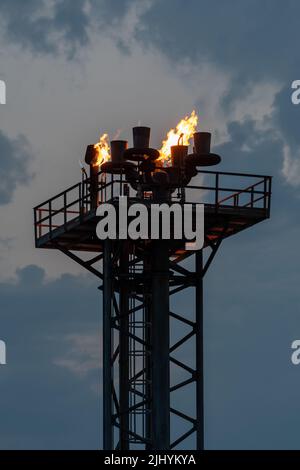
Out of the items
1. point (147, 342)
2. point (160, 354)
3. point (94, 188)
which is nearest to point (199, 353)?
point (147, 342)

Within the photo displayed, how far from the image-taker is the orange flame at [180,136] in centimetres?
7219

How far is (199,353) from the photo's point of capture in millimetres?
72688

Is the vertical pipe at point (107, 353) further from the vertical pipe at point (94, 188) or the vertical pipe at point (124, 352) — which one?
the vertical pipe at point (94, 188)

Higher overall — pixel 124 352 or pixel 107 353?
pixel 124 352

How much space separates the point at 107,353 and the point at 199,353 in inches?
165

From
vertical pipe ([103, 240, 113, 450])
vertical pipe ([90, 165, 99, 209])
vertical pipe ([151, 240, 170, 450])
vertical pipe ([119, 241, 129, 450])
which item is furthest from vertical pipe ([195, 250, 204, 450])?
vertical pipe ([90, 165, 99, 209])

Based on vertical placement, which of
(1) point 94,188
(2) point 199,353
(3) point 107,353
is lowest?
(3) point 107,353

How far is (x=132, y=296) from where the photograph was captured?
73.1 m

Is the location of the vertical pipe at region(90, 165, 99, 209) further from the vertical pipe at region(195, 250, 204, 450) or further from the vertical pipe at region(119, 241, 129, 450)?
the vertical pipe at region(195, 250, 204, 450)

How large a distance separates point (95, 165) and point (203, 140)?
470cm

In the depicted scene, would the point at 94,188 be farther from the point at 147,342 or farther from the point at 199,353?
the point at 199,353

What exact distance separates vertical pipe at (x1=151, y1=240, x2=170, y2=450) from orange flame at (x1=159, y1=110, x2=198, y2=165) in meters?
3.50

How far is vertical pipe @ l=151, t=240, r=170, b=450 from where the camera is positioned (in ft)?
232
